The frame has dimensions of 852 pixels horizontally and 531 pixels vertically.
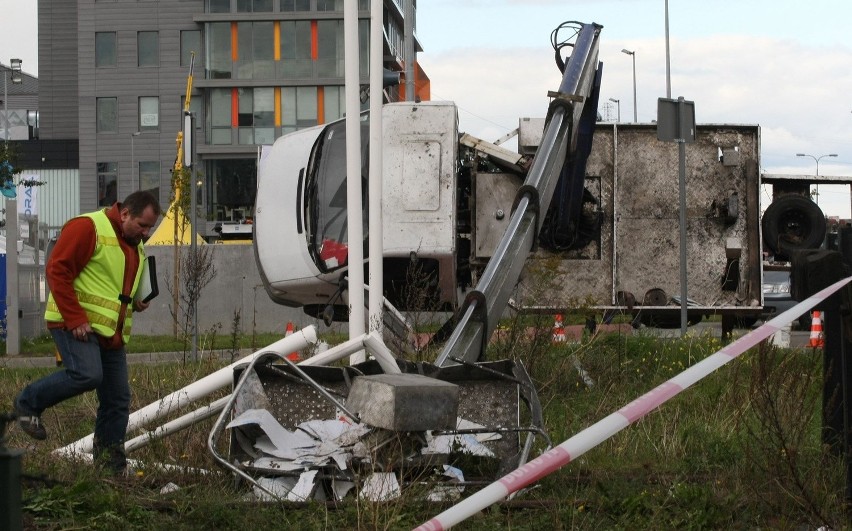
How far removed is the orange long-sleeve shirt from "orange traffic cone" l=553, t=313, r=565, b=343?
4159 millimetres

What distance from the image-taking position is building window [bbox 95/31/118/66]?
61.7 metres

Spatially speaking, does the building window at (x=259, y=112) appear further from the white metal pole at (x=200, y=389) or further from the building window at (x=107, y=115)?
the white metal pole at (x=200, y=389)

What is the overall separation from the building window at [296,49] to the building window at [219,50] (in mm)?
2661

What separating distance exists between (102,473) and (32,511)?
34.5 inches

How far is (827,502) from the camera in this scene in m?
5.77

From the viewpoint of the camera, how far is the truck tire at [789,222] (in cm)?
1480

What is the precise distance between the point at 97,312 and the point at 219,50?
182 ft

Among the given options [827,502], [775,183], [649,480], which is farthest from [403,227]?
[827,502]

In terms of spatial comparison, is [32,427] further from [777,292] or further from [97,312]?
[777,292]

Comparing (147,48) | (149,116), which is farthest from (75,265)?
(147,48)

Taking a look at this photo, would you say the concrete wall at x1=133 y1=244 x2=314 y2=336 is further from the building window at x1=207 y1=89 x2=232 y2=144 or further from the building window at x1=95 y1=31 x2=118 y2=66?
the building window at x1=95 y1=31 x2=118 y2=66

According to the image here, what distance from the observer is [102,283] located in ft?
23.7

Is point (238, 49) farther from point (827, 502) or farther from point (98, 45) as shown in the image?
point (827, 502)

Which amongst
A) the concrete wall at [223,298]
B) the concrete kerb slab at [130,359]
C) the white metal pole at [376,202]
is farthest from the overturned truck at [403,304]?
the concrete wall at [223,298]
